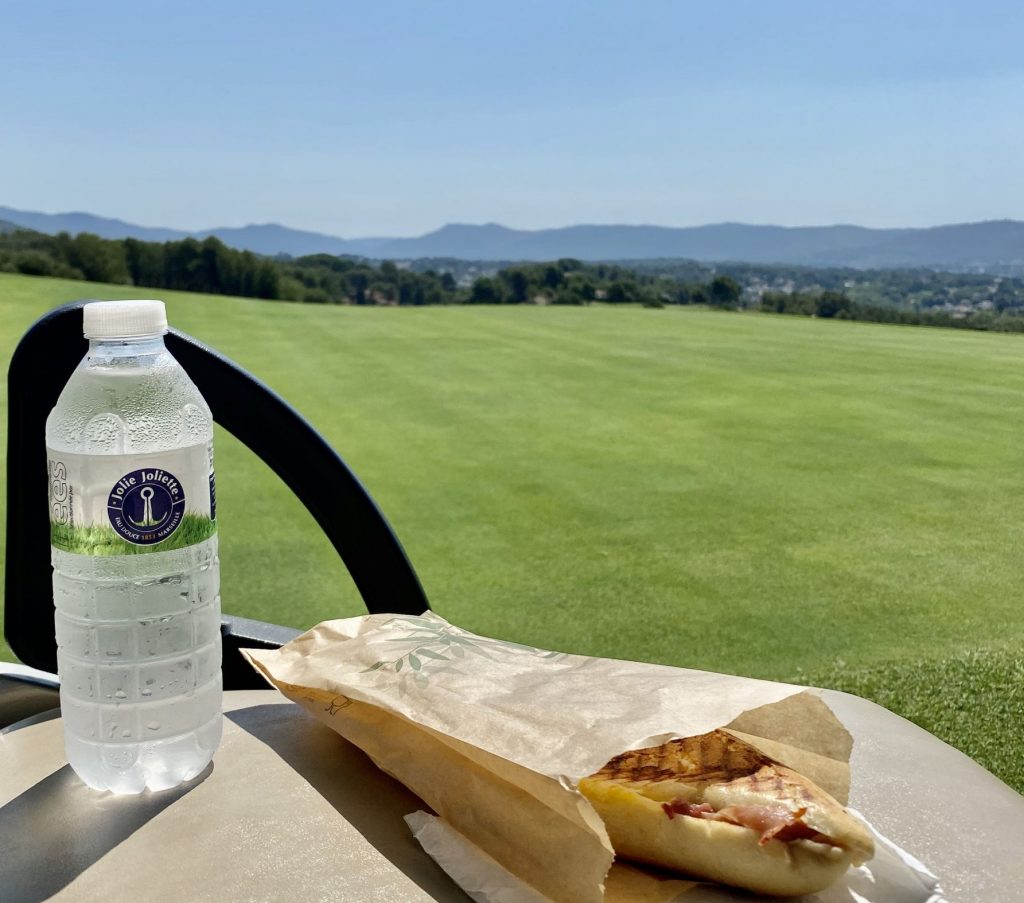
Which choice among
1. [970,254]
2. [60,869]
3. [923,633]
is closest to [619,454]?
[923,633]

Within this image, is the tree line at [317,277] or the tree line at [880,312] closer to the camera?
the tree line at [880,312]

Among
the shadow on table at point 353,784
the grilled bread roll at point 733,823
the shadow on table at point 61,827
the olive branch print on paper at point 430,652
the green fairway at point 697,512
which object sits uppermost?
the olive branch print on paper at point 430,652

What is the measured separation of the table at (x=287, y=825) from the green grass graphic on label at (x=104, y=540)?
0.24 meters

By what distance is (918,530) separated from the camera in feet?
18.7

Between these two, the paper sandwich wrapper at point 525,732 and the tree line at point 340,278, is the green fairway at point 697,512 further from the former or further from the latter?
the tree line at point 340,278

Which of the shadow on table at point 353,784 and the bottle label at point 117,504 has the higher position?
the bottle label at point 117,504

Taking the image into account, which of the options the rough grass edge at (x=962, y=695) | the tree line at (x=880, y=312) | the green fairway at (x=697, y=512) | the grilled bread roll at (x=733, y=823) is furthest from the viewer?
the tree line at (x=880, y=312)

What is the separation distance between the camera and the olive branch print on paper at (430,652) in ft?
3.36

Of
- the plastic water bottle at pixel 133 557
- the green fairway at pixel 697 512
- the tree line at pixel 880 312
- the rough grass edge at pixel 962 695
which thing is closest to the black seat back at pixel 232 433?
the plastic water bottle at pixel 133 557

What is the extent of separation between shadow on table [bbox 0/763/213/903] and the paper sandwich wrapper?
19 cm

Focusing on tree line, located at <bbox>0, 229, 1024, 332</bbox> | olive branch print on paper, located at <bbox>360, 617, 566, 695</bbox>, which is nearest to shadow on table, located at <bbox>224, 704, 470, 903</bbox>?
olive branch print on paper, located at <bbox>360, 617, 566, 695</bbox>

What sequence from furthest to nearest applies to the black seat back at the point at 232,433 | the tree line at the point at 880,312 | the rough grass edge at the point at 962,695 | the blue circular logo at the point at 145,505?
the tree line at the point at 880,312 → the rough grass edge at the point at 962,695 → the black seat back at the point at 232,433 → the blue circular logo at the point at 145,505

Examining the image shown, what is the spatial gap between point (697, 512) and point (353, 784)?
5.11 meters

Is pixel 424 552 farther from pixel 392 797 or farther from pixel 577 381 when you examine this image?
pixel 577 381
